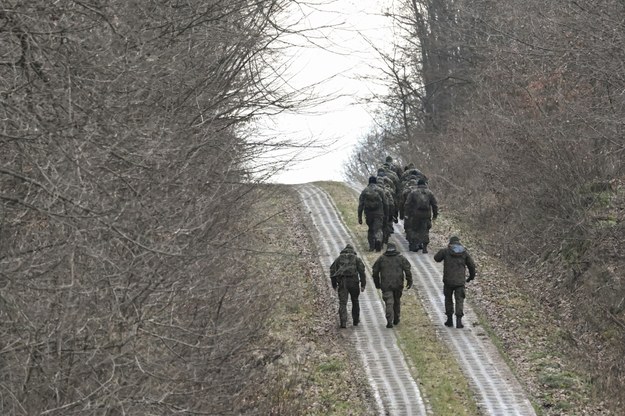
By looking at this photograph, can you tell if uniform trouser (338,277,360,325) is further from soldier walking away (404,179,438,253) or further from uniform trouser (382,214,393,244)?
uniform trouser (382,214,393,244)

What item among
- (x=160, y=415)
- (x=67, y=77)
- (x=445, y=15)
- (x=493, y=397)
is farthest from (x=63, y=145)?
(x=445, y=15)

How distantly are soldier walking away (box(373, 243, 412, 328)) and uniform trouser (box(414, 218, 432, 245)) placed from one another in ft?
18.4

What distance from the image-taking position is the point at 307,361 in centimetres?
1867

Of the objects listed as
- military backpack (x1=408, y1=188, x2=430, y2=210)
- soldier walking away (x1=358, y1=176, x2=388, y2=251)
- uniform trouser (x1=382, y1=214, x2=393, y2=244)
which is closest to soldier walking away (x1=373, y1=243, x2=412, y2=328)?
soldier walking away (x1=358, y1=176, x2=388, y2=251)

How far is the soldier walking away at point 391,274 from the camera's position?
65.3 ft

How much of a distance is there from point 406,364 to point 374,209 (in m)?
7.58

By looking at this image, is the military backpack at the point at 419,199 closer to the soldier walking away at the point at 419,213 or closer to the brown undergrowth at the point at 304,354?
the soldier walking away at the point at 419,213

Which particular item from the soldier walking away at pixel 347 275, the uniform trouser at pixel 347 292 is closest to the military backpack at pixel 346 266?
the soldier walking away at pixel 347 275

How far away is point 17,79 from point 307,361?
36.2 feet

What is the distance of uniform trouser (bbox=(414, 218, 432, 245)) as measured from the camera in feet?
84.1

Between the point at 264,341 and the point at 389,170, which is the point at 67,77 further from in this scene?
the point at 389,170

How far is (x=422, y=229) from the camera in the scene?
84.8ft

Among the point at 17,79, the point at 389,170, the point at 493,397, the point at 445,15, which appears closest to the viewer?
the point at 17,79

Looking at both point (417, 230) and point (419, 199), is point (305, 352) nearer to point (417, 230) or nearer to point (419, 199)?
point (419, 199)
